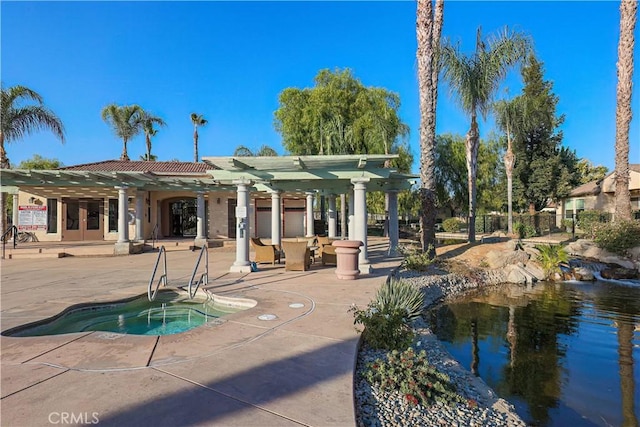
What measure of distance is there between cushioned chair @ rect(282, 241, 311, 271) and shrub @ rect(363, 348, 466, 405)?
6.25 metres

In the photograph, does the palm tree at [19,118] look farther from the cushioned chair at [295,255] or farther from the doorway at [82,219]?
the cushioned chair at [295,255]

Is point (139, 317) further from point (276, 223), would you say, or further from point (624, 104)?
point (624, 104)

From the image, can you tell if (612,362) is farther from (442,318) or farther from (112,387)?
(112,387)

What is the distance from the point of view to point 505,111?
78.6 feet

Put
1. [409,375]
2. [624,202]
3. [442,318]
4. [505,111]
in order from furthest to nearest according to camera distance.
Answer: [505,111] < [624,202] < [442,318] < [409,375]

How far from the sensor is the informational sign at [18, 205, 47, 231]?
20172 mm

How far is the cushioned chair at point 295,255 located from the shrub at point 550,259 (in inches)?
365

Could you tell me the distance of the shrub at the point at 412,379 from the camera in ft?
11.2

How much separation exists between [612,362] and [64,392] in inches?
292

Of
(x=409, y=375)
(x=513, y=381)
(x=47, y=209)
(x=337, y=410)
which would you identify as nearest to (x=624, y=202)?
(x=513, y=381)

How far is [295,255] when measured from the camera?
395 inches

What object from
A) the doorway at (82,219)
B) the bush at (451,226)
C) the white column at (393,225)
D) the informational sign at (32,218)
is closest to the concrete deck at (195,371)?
the white column at (393,225)

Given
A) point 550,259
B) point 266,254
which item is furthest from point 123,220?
point 550,259

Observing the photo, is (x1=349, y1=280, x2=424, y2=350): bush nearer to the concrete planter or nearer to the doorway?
the concrete planter
